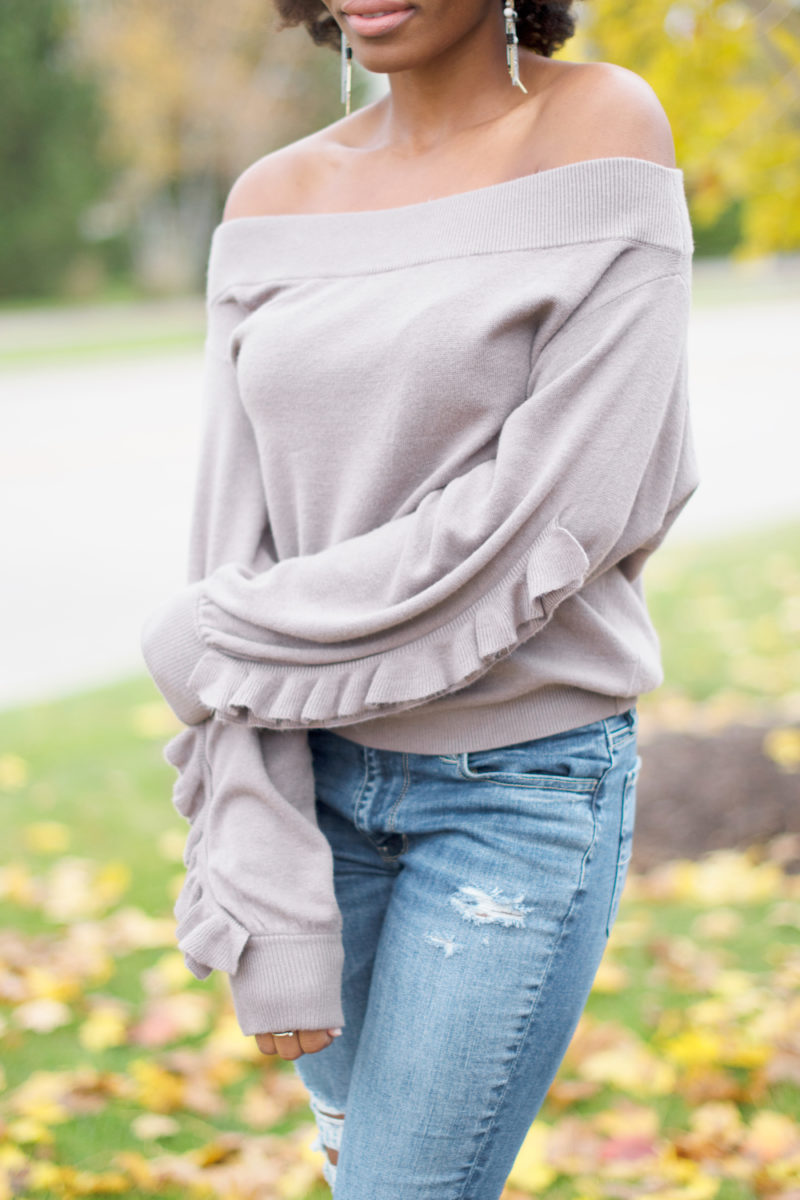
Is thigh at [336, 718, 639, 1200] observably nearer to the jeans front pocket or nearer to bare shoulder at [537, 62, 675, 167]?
the jeans front pocket

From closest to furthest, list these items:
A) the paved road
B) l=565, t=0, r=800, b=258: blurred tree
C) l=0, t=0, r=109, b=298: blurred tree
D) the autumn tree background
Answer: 1. l=565, t=0, r=800, b=258: blurred tree
2. the paved road
3. the autumn tree background
4. l=0, t=0, r=109, b=298: blurred tree

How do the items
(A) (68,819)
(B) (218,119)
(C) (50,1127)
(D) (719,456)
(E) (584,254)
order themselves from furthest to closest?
1. (B) (218,119)
2. (D) (719,456)
3. (A) (68,819)
4. (C) (50,1127)
5. (E) (584,254)

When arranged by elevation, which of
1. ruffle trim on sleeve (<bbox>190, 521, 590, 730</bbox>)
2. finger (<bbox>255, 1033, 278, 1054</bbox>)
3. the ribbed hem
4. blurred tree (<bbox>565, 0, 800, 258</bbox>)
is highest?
blurred tree (<bbox>565, 0, 800, 258</bbox>)

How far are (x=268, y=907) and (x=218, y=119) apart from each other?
89.4 feet

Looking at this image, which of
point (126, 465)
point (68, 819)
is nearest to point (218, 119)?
point (126, 465)

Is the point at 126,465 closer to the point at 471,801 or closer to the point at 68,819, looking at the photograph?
the point at 68,819

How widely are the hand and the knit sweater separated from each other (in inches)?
1.1

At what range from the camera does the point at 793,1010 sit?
3.24m

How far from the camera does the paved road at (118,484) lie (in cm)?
693

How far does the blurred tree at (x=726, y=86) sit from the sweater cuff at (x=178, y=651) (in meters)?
2.38

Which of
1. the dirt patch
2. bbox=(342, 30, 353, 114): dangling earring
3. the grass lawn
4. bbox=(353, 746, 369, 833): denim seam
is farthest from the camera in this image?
the dirt patch

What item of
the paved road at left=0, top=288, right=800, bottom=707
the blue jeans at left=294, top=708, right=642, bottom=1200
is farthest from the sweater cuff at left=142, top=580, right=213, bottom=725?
the paved road at left=0, top=288, right=800, bottom=707

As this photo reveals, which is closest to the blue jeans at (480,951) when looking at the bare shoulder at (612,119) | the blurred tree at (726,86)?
the bare shoulder at (612,119)

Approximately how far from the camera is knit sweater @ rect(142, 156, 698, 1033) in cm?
160
